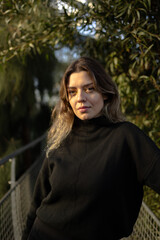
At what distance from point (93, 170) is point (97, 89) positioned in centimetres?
33

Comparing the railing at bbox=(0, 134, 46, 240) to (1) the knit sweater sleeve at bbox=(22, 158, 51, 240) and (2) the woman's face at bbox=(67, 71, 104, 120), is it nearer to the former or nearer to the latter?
(1) the knit sweater sleeve at bbox=(22, 158, 51, 240)

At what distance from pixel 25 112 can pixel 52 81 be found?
803mm

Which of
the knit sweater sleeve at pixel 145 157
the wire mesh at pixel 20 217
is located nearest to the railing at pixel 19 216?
the wire mesh at pixel 20 217

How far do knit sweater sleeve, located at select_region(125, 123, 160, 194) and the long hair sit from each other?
16 cm

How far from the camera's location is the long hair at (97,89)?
3.34ft

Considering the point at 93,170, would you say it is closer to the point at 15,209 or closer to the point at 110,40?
the point at 15,209

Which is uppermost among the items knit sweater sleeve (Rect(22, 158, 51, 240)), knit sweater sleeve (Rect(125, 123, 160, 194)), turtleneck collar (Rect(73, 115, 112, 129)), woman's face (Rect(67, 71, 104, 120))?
woman's face (Rect(67, 71, 104, 120))

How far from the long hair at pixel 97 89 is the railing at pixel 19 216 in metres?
0.59

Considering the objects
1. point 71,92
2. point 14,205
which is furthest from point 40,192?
point 14,205

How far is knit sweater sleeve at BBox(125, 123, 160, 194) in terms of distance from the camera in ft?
2.71

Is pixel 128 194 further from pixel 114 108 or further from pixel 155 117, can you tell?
pixel 155 117

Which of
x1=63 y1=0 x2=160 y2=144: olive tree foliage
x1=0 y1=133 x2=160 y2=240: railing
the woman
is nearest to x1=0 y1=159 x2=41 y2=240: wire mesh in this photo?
x1=0 y1=133 x2=160 y2=240: railing

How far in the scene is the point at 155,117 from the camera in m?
2.05

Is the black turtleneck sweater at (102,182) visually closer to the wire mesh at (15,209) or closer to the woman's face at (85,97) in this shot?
the woman's face at (85,97)
